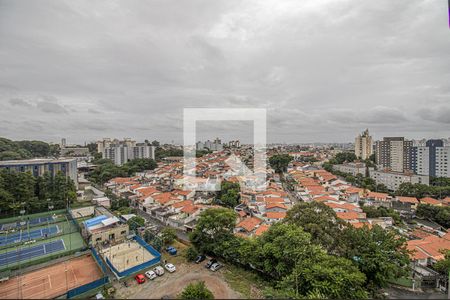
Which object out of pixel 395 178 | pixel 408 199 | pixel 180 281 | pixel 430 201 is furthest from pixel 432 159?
pixel 180 281

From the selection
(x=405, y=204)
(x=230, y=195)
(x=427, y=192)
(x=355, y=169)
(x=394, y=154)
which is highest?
(x=394, y=154)

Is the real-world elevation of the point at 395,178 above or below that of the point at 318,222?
below

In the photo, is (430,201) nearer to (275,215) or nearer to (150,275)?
(275,215)

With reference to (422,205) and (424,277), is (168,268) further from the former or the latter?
(422,205)

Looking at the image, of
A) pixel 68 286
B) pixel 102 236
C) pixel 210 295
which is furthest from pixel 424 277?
pixel 102 236

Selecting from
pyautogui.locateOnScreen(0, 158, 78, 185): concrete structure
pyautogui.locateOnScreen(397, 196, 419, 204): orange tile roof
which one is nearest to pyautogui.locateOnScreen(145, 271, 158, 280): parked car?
pyautogui.locateOnScreen(0, 158, 78, 185): concrete structure
